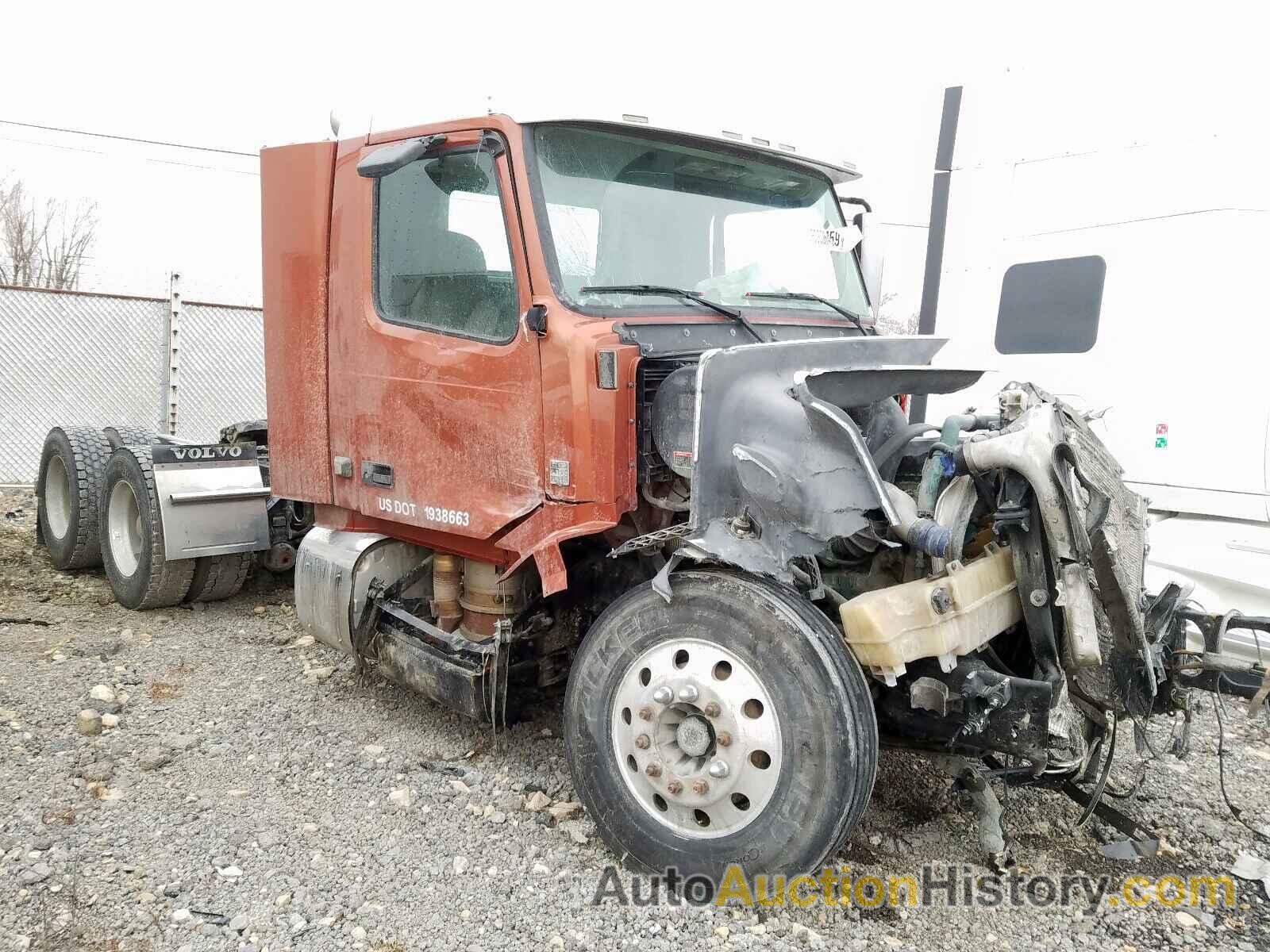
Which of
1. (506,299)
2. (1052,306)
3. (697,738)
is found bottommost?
(697,738)

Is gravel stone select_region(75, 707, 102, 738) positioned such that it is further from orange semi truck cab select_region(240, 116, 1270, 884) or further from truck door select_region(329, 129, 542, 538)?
truck door select_region(329, 129, 542, 538)

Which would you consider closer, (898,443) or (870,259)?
(898,443)

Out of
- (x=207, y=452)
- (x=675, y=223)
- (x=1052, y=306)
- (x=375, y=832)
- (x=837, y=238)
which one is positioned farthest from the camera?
(x=1052, y=306)

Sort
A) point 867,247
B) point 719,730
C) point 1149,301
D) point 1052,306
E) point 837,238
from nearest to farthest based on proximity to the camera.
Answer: point 719,730
point 837,238
point 867,247
point 1149,301
point 1052,306

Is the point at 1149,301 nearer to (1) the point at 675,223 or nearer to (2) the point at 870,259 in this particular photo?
(2) the point at 870,259

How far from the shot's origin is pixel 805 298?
13.5ft

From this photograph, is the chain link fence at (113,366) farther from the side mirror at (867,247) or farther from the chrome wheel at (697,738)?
the chrome wheel at (697,738)

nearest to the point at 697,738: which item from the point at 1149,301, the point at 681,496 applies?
the point at 681,496

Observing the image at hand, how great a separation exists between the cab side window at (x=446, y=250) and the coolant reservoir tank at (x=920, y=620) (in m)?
1.68

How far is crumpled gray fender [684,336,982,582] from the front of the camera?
290cm

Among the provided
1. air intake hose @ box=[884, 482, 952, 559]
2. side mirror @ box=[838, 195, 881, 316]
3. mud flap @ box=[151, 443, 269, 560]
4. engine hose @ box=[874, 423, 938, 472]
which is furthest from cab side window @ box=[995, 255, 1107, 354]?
mud flap @ box=[151, 443, 269, 560]

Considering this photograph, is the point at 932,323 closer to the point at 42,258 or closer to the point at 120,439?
the point at 120,439

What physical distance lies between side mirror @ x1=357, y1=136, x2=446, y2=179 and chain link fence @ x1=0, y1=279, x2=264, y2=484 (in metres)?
7.08

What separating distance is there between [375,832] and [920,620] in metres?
2.04
